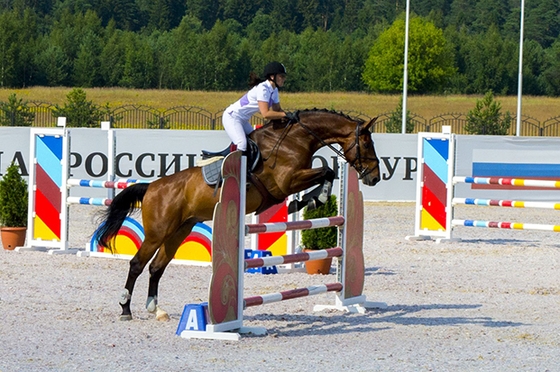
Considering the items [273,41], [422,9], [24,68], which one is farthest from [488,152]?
[422,9]

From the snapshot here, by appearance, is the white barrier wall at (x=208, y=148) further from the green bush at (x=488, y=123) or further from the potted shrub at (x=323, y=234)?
the green bush at (x=488, y=123)

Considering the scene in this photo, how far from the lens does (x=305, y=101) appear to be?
182 feet

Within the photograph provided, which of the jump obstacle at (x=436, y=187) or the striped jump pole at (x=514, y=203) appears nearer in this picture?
the striped jump pole at (x=514, y=203)

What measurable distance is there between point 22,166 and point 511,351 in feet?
43.3

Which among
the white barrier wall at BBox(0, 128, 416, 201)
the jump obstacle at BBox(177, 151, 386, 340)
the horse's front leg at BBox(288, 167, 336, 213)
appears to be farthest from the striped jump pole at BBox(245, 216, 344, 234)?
the white barrier wall at BBox(0, 128, 416, 201)

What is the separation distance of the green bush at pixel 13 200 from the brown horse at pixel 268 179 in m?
4.83

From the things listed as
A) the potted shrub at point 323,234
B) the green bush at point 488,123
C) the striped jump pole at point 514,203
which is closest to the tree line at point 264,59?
the green bush at point 488,123

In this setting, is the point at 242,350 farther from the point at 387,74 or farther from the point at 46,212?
the point at 387,74

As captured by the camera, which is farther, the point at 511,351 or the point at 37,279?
the point at 37,279

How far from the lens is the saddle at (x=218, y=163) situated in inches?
287

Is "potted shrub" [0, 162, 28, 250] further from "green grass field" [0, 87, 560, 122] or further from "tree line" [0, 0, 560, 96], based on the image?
"tree line" [0, 0, 560, 96]

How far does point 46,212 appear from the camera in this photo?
11938mm

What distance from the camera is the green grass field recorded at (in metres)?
53.5

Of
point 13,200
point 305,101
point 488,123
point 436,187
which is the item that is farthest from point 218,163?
point 305,101
